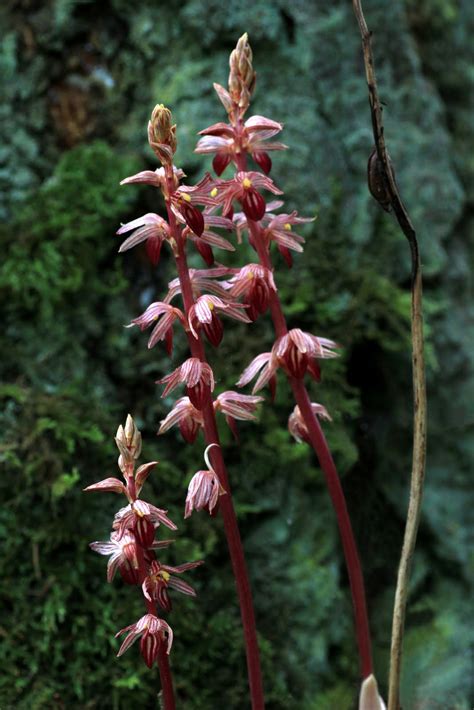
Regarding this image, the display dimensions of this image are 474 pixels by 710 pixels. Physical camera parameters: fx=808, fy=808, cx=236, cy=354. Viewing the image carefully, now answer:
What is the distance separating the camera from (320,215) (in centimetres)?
213

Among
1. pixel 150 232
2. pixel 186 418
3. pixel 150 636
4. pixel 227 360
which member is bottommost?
pixel 227 360

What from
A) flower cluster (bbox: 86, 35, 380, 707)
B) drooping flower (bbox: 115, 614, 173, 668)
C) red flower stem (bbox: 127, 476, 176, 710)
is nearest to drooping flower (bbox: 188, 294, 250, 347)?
flower cluster (bbox: 86, 35, 380, 707)

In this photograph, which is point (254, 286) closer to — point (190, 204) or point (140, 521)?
point (190, 204)

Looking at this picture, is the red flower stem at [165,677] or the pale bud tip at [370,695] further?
the pale bud tip at [370,695]

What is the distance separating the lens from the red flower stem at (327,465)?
126cm

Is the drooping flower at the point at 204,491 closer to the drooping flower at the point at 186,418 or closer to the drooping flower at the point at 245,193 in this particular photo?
the drooping flower at the point at 186,418

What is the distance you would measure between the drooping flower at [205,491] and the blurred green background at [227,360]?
62 cm

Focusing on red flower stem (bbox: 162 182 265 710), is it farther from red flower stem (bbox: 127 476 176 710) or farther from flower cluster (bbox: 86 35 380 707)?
red flower stem (bbox: 127 476 176 710)

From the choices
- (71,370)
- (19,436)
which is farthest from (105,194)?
(19,436)

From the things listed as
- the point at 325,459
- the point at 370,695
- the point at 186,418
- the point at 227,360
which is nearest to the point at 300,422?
the point at 325,459

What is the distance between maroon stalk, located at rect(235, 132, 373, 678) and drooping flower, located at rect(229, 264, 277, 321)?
→ 1.0 inches

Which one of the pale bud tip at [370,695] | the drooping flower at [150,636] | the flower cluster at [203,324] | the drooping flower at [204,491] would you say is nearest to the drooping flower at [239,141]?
the flower cluster at [203,324]

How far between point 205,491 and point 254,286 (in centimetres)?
31

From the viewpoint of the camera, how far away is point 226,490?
117 centimetres
